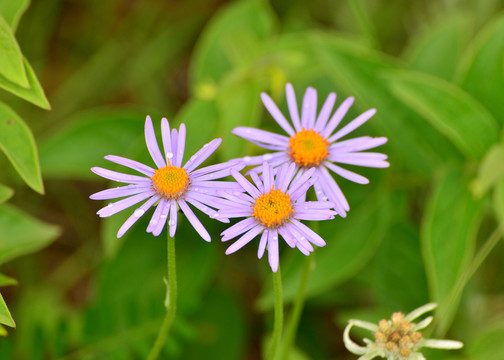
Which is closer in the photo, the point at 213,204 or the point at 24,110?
the point at 213,204

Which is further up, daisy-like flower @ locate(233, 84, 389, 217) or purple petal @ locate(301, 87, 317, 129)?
purple petal @ locate(301, 87, 317, 129)

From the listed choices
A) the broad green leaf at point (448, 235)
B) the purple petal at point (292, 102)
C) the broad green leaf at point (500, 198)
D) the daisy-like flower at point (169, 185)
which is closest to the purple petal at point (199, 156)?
the daisy-like flower at point (169, 185)

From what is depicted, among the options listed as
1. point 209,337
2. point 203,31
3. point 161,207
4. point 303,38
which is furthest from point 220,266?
point 161,207

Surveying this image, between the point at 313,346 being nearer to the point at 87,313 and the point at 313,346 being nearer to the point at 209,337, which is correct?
the point at 209,337

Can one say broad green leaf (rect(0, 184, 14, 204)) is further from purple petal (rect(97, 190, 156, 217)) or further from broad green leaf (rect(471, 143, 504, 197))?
broad green leaf (rect(471, 143, 504, 197))

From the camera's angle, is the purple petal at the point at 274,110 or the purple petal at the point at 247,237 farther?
the purple petal at the point at 274,110

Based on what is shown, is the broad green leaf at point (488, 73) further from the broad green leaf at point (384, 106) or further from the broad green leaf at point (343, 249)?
the broad green leaf at point (343, 249)

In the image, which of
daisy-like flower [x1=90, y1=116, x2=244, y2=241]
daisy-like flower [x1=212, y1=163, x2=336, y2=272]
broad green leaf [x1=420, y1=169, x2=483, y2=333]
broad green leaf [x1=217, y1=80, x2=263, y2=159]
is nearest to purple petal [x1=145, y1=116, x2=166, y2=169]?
daisy-like flower [x1=90, y1=116, x2=244, y2=241]

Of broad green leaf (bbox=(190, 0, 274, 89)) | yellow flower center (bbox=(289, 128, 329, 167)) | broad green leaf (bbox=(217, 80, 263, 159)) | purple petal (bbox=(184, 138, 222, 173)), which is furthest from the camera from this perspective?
broad green leaf (bbox=(190, 0, 274, 89))
